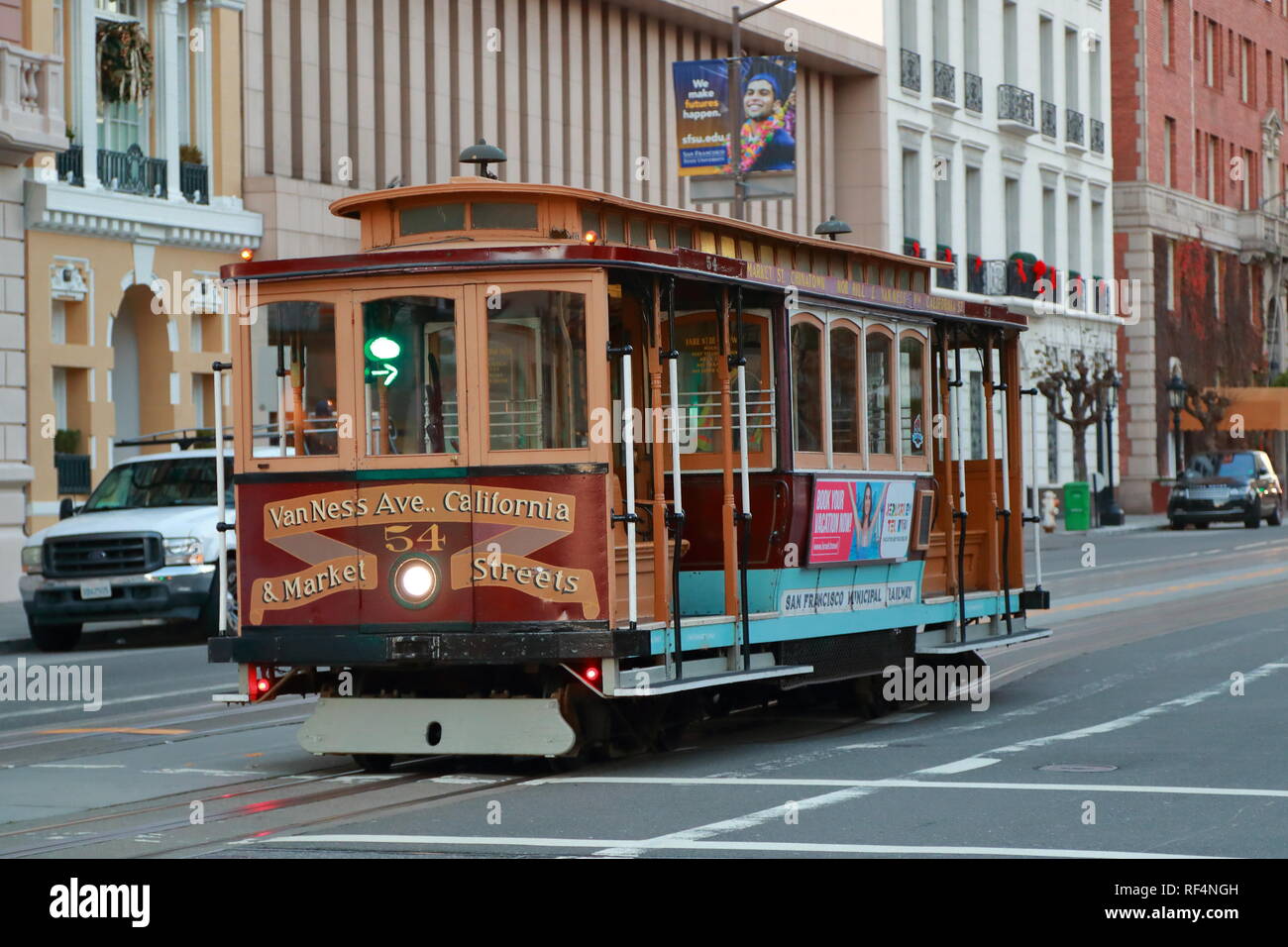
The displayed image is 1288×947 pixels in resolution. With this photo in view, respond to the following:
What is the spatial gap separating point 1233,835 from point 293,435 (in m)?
5.33

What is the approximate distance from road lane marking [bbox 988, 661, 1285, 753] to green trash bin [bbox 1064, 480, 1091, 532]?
112 ft

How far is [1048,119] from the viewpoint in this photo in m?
60.4

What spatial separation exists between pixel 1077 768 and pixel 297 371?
15.2ft

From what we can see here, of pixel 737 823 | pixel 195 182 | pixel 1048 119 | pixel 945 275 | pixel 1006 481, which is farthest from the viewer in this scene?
pixel 1048 119

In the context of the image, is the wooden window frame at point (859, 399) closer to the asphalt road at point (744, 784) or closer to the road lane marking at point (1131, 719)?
the asphalt road at point (744, 784)

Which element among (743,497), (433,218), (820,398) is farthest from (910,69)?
(433,218)

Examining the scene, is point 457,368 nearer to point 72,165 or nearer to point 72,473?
point 72,473

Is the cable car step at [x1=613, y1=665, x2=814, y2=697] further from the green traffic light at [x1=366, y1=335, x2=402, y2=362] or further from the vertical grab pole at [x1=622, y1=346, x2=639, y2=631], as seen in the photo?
the green traffic light at [x1=366, y1=335, x2=402, y2=362]

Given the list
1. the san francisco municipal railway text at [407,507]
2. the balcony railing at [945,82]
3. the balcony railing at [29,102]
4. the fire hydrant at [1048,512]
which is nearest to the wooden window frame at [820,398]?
the san francisco municipal railway text at [407,507]

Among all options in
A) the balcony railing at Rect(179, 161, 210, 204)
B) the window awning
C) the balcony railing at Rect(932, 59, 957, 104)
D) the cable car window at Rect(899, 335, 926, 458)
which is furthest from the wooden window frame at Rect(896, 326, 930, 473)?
the window awning

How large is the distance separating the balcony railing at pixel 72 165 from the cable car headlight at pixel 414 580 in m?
19.8

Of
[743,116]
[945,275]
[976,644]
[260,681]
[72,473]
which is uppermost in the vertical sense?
[945,275]

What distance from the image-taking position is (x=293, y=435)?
1191cm

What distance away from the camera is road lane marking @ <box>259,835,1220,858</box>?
8.89 metres
